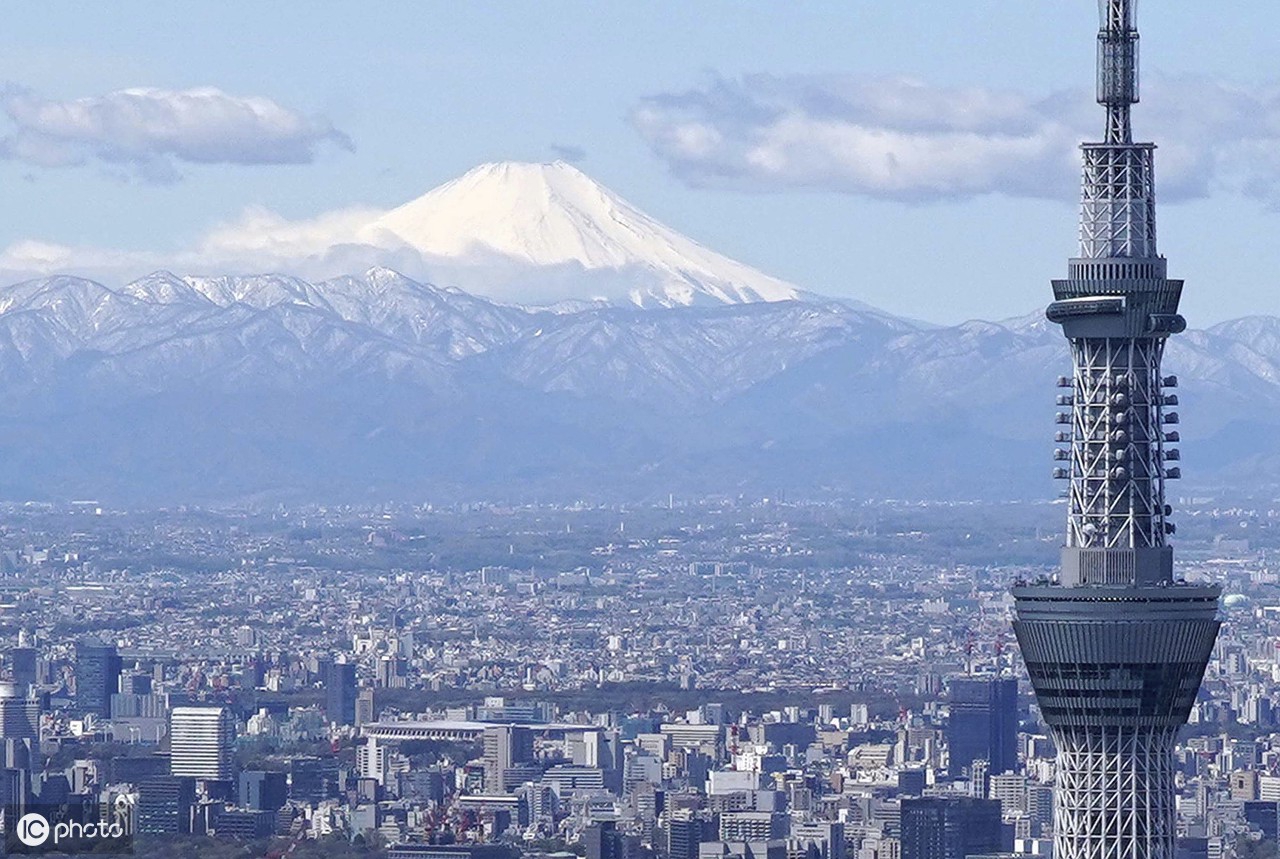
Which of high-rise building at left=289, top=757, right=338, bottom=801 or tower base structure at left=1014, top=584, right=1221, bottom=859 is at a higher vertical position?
high-rise building at left=289, top=757, right=338, bottom=801

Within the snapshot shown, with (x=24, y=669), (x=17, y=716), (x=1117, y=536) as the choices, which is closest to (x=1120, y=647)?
(x=1117, y=536)

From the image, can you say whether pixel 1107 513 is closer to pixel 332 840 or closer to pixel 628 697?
pixel 332 840

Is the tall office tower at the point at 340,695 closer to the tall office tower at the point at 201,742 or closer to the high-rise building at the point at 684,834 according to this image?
the tall office tower at the point at 201,742

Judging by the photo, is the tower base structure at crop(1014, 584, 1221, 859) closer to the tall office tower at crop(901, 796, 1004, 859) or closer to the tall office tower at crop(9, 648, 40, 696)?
the tall office tower at crop(901, 796, 1004, 859)

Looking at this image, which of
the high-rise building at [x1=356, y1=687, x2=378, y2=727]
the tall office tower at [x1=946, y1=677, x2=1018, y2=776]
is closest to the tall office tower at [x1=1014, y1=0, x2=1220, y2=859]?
the tall office tower at [x1=946, y1=677, x2=1018, y2=776]

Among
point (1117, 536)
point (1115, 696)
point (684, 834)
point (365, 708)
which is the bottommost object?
point (1115, 696)

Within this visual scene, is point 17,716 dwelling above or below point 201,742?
above

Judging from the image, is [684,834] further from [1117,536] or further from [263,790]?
[1117,536]
